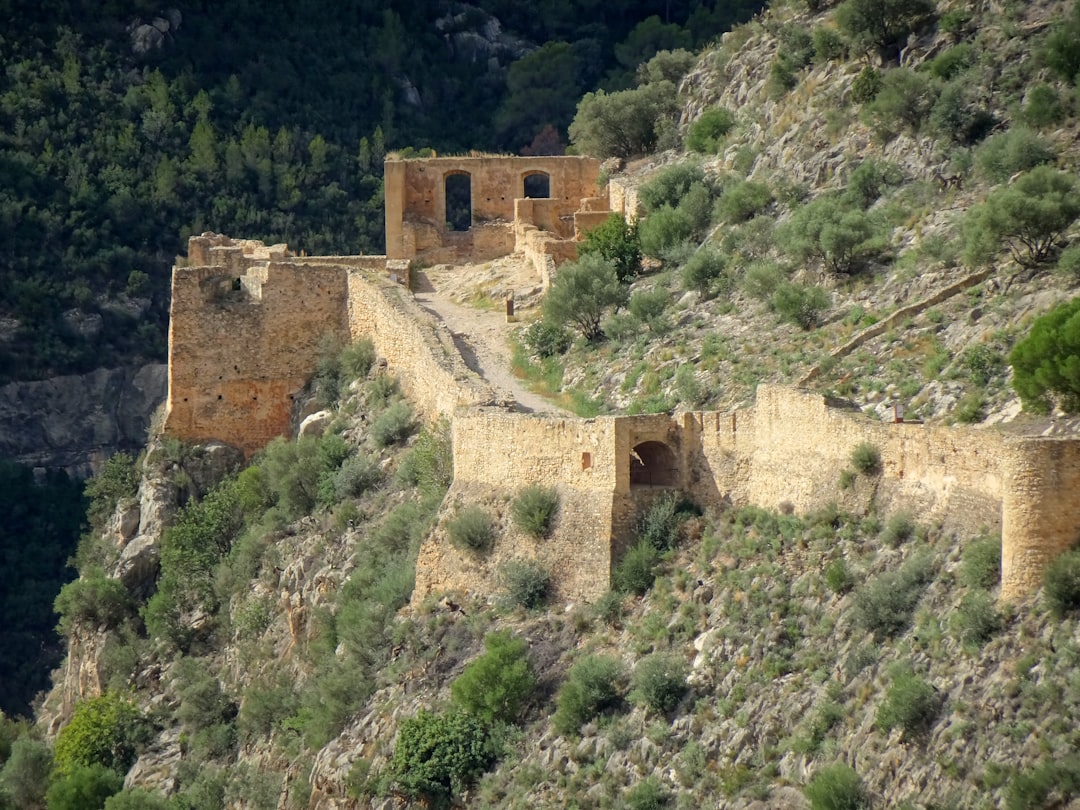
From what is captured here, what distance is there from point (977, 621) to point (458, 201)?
5111 cm

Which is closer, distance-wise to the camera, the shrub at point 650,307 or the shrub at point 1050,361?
the shrub at point 1050,361

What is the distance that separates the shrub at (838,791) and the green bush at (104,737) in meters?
17.9

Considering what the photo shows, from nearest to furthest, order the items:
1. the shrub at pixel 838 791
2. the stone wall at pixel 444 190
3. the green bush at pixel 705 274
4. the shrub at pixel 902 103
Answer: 1. the shrub at pixel 838 791
2. the shrub at pixel 902 103
3. the green bush at pixel 705 274
4. the stone wall at pixel 444 190

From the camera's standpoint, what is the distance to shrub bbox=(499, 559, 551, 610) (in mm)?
41594

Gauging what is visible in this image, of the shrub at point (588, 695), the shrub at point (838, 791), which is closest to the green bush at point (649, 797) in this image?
the shrub at point (588, 695)

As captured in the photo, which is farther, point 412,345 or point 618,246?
point 618,246

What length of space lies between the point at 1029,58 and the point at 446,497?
13.7 metres

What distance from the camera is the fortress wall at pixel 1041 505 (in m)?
33.8

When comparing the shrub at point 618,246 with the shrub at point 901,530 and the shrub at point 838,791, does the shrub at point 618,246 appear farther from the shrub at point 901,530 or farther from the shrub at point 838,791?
the shrub at point 838,791

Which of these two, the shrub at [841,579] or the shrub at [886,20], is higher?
the shrub at [886,20]

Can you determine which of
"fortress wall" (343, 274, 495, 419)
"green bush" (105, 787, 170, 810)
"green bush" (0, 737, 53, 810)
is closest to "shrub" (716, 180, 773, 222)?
"fortress wall" (343, 274, 495, 419)

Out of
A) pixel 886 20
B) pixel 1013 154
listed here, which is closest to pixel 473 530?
pixel 1013 154

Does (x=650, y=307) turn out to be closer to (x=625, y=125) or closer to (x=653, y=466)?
(x=653, y=466)

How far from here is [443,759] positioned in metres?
40.0
